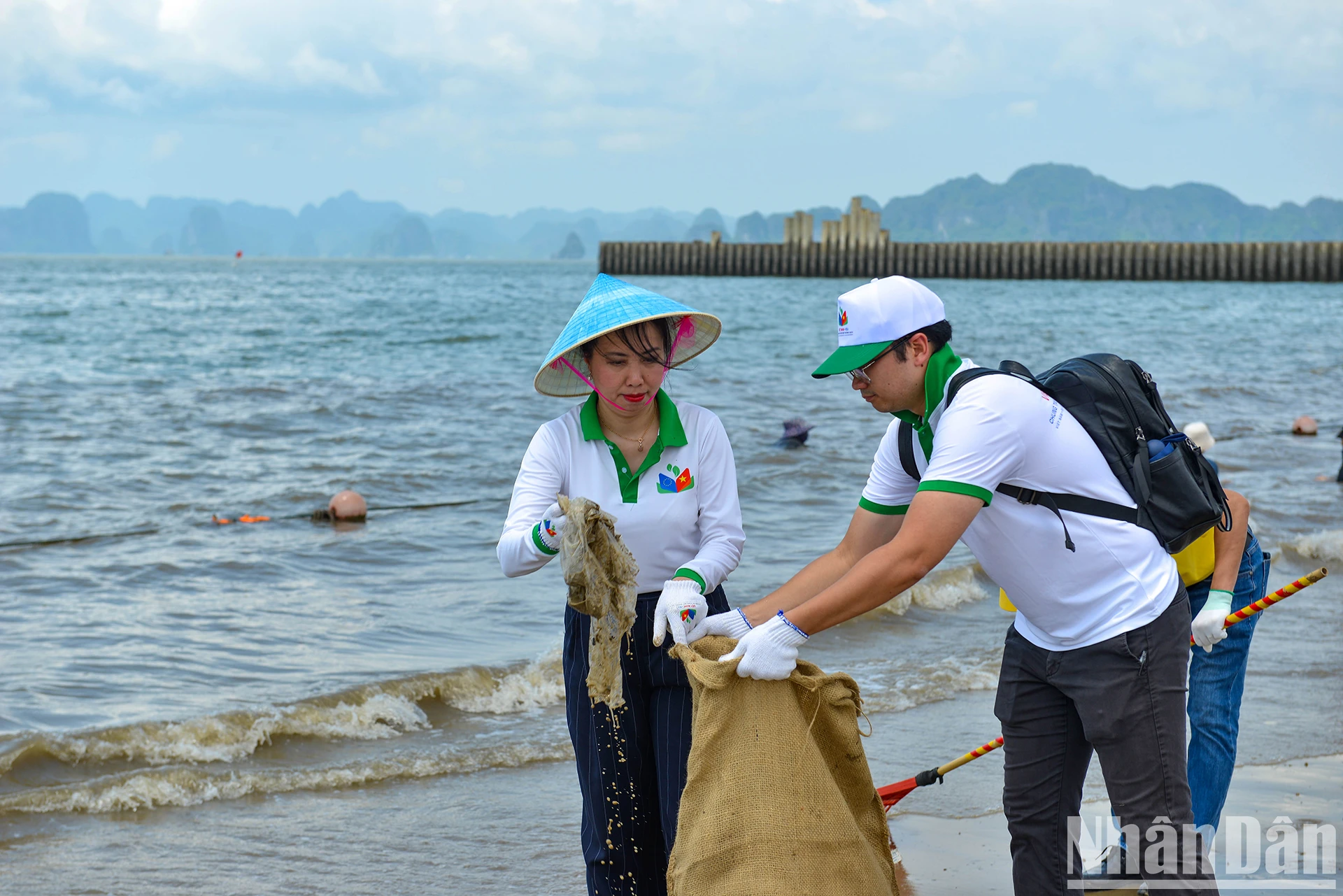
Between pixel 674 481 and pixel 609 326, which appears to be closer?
pixel 609 326

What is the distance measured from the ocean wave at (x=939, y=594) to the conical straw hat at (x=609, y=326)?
5184 millimetres

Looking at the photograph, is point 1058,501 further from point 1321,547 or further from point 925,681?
point 1321,547

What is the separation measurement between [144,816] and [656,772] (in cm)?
310

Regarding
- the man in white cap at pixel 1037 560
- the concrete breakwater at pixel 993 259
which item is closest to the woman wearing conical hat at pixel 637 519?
the man in white cap at pixel 1037 560

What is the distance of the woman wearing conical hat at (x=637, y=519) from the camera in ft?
9.25

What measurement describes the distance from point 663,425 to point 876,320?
59 cm

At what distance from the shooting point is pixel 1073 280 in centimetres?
6531

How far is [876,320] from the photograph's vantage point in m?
2.61

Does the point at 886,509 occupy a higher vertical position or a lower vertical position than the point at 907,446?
lower

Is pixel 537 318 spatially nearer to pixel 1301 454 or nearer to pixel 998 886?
pixel 1301 454

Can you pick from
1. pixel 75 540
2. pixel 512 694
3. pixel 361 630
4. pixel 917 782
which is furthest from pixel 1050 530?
pixel 75 540

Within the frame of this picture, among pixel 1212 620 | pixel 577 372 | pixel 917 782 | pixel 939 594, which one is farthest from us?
pixel 939 594

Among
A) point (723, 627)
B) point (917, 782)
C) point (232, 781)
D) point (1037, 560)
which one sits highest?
point (1037, 560)

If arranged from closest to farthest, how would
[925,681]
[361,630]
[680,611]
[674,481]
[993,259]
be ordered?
→ [680,611]
[674,481]
[925,681]
[361,630]
[993,259]
